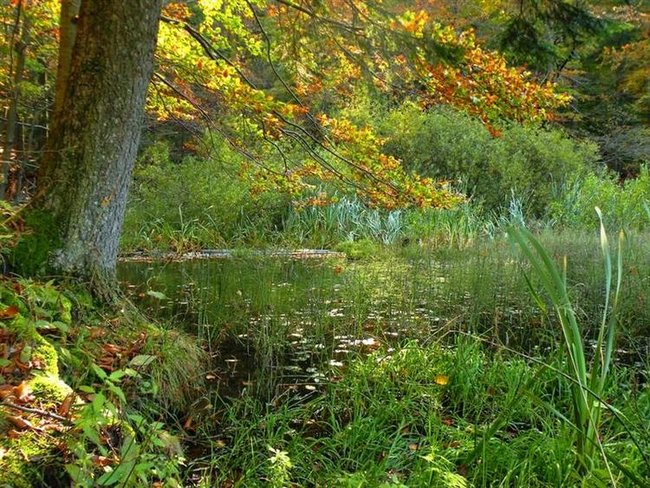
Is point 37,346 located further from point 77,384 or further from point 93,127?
point 93,127

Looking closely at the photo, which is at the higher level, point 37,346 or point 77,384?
point 37,346

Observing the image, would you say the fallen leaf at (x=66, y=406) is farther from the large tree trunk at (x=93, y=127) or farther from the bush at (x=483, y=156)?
the bush at (x=483, y=156)

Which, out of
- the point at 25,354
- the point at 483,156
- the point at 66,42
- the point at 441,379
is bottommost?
the point at 441,379

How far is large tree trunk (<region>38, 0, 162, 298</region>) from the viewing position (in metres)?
2.89

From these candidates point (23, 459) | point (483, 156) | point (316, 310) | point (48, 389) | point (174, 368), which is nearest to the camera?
point (23, 459)

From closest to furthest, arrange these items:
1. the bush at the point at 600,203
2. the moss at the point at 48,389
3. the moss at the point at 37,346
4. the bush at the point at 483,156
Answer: the moss at the point at 48,389 → the moss at the point at 37,346 → the bush at the point at 600,203 → the bush at the point at 483,156

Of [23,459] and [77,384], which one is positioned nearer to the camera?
[23,459]

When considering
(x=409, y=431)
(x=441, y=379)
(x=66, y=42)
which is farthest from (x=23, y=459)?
(x=66, y=42)

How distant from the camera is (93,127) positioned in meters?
2.92

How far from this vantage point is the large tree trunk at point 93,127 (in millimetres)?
2891

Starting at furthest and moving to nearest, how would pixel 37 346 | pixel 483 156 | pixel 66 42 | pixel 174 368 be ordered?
pixel 483 156 < pixel 66 42 < pixel 174 368 < pixel 37 346

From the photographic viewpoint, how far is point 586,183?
32.1 ft

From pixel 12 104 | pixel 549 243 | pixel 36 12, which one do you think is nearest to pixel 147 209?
pixel 12 104

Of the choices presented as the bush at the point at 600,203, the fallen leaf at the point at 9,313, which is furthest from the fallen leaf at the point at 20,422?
the bush at the point at 600,203
